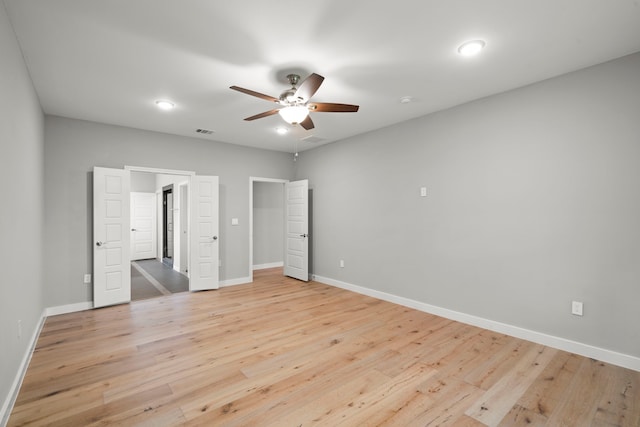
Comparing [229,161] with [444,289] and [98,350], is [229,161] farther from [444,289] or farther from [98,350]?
[444,289]

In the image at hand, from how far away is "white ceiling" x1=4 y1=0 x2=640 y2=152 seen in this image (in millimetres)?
2072

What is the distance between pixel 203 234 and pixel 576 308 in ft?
17.3

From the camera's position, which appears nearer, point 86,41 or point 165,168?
point 86,41

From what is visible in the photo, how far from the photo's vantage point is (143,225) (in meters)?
9.03

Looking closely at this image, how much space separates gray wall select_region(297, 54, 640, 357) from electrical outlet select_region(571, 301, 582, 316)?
1.5 inches

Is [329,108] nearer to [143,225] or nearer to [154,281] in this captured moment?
[154,281]

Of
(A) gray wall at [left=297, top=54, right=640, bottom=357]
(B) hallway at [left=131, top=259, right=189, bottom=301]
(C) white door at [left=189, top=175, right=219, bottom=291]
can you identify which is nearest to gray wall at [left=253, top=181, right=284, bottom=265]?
(B) hallway at [left=131, top=259, right=189, bottom=301]

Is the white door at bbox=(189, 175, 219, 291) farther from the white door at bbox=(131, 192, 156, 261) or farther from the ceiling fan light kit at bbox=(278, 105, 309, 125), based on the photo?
the white door at bbox=(131, 192, 156, 261)

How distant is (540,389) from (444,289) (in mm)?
1707

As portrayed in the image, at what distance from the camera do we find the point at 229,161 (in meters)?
5.84

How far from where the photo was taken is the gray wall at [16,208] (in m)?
1.99

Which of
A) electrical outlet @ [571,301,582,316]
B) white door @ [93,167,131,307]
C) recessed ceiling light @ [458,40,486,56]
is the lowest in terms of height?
→ electrical outlet @ [571,301,582,316]

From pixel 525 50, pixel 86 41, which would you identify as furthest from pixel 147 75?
pixel 525 50

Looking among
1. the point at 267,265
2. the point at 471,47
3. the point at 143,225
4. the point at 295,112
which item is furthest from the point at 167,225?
the point at 471,47
